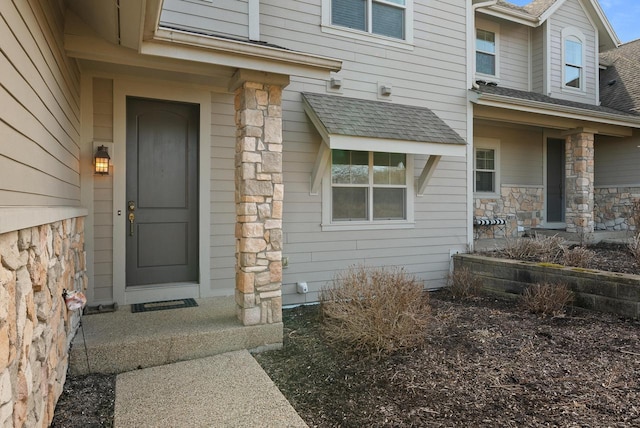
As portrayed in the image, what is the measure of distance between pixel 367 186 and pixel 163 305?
129 inches

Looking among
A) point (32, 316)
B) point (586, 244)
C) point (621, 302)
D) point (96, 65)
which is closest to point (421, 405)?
point (32, 316)

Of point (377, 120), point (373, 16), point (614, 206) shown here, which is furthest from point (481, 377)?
point (614, 206)

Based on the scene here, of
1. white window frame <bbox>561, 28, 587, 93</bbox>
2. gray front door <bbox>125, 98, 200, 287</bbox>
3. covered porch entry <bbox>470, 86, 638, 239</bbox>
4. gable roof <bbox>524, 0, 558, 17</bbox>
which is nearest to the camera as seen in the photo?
gray front door <bbox>125, 98, 200, 287</bbox>

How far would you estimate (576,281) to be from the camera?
Result: 4.81 metres

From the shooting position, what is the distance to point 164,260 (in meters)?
4.67

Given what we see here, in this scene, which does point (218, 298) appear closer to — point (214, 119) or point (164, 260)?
point (164, 260)

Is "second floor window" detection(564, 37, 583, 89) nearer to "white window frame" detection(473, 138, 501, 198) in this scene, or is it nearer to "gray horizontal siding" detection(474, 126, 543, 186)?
"gray horizontal siding" detection(474, 126, 543, 186)

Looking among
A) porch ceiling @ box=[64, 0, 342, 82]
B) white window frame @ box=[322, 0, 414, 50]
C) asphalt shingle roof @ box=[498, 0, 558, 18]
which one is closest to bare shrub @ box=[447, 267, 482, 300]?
white window frame @ box=[322, 0, 414, 50]

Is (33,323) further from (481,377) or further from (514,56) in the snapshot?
(514,56)

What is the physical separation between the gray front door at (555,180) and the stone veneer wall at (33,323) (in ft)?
32.4

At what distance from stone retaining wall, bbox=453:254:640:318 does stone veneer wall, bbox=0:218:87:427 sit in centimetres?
524

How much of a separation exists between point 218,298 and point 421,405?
2.76m

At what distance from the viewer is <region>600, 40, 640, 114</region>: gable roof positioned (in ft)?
30.7

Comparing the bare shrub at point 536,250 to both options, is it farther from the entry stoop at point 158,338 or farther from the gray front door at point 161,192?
the gray front door at point 161,192
